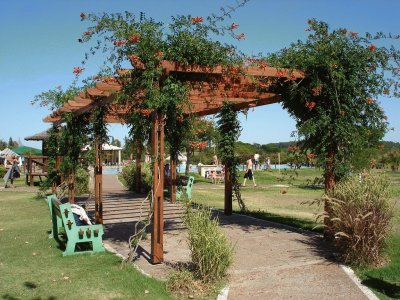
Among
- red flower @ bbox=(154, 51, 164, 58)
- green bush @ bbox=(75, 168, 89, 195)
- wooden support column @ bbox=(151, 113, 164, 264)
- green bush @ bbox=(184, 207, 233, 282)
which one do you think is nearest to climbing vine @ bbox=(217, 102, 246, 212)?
wooden support column @ bbox=(151, 113, 164, 264)

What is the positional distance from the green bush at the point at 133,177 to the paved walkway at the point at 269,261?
23.2 feet

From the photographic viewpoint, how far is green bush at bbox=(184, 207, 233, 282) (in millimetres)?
4707

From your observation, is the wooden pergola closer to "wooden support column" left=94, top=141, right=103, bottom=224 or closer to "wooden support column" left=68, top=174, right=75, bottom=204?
"wooden support column" left=94, top=141, right=103, bottom=224

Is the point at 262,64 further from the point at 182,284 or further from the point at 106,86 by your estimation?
the point at 182,284

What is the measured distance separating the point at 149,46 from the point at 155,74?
1.17 feet

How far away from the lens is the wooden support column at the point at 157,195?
5719 mm

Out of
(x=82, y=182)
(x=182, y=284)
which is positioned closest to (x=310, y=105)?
(x=182, y=284)

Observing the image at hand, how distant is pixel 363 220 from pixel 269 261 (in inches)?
51.2

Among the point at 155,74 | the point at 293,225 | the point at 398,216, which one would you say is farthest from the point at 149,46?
the point at 398,216

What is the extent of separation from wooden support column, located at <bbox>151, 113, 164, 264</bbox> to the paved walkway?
0.64 ft

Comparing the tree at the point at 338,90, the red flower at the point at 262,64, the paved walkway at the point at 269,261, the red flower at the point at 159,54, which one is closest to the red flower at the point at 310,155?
the tree at the point at 338,90

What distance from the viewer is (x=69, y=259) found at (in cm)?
598

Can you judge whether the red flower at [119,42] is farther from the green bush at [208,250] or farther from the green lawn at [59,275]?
the green lawn at [59,275]

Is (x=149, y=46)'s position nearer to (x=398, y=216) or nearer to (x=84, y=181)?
(x=398, y=216)
